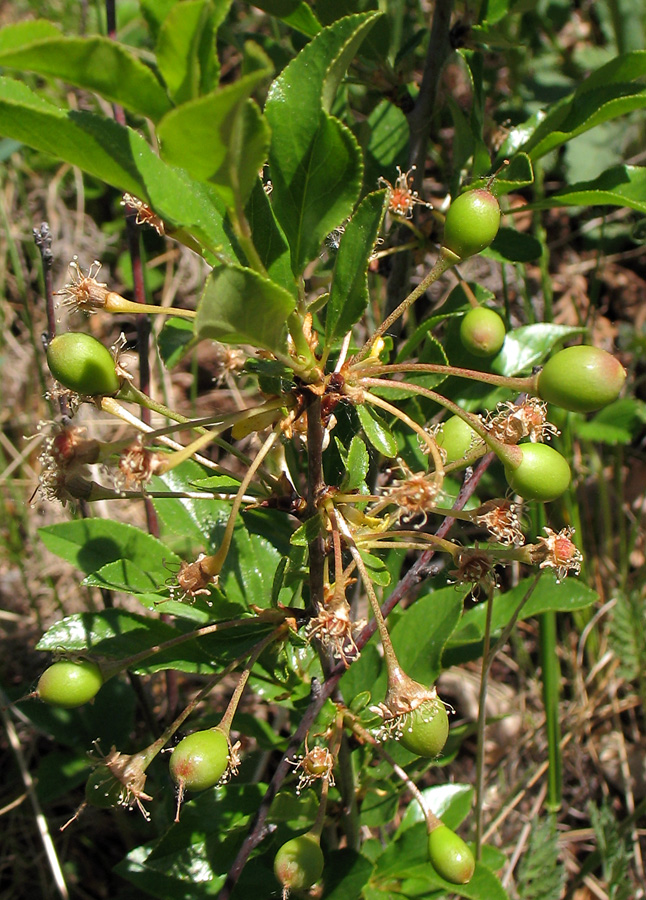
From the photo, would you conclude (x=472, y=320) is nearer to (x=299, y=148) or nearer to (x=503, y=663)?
(x=299, y=148)

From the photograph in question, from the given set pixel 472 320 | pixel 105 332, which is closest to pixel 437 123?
pixel 472 320

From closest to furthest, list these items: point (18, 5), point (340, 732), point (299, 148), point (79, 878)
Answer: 1. point (299, 148)
2. point (340, 732)
3. point (79, 878)
4. point (18, 5)

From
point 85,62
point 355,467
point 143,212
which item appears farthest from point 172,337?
point 85,62

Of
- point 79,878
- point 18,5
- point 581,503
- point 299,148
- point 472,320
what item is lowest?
point 79,878

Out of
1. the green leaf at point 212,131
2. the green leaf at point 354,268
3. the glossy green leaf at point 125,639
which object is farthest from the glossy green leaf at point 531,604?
the green leaf at point 212,131

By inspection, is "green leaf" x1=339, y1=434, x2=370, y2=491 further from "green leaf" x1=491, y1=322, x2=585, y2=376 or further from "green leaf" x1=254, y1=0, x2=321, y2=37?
"green leaf" x1=254, y1=0, x2=321, y2=37

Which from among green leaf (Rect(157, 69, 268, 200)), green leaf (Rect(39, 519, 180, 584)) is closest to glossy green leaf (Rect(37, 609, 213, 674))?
green leaf (Rect(39, 519, 180, 584))
